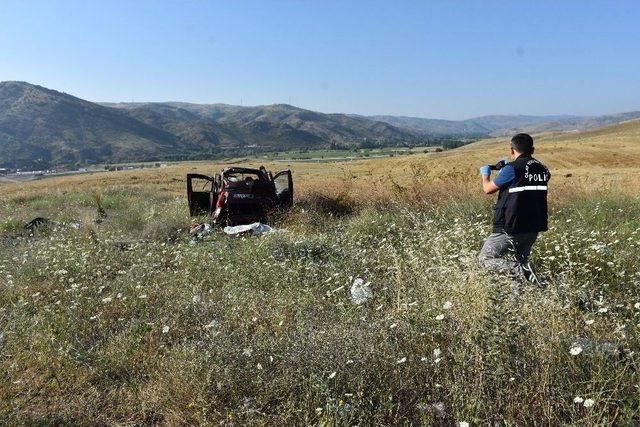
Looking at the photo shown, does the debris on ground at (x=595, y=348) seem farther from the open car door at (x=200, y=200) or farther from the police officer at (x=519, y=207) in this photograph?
the open car door at (x=200, y=200)

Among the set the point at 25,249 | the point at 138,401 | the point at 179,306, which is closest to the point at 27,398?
the point at 138,401

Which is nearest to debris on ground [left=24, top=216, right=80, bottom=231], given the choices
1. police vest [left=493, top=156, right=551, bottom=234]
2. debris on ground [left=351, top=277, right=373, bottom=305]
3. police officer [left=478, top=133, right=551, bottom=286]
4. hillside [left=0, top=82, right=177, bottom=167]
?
debris on ground [left=351, top=277, right=373, bottom=305]

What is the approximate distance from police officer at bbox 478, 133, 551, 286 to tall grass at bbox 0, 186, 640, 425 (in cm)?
60

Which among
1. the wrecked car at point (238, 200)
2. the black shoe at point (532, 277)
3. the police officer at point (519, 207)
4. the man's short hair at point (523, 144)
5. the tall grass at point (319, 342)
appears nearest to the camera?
the tall grass at point (319, 342)

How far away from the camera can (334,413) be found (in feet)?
8.86

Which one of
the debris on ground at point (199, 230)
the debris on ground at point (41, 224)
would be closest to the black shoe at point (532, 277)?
the debris on ground at point (199, 230)

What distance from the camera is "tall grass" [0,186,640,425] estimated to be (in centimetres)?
281

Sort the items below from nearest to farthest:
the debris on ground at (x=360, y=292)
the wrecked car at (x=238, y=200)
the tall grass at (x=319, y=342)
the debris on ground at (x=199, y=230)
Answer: the tall grass at (x=319, y=342) → the debris on ground at (x=360, y=292) → the debris on ground at (x=199, y=230) → the wrecked car at (x=238, y=200)

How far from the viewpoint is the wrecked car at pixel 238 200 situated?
10055mm

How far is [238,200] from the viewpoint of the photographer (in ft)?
33.1

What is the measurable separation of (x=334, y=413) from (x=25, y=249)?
6.82 m

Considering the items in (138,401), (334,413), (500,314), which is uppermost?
(500,314)

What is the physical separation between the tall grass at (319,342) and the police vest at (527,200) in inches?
25.6

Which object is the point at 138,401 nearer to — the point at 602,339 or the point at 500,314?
the point at 500,314
